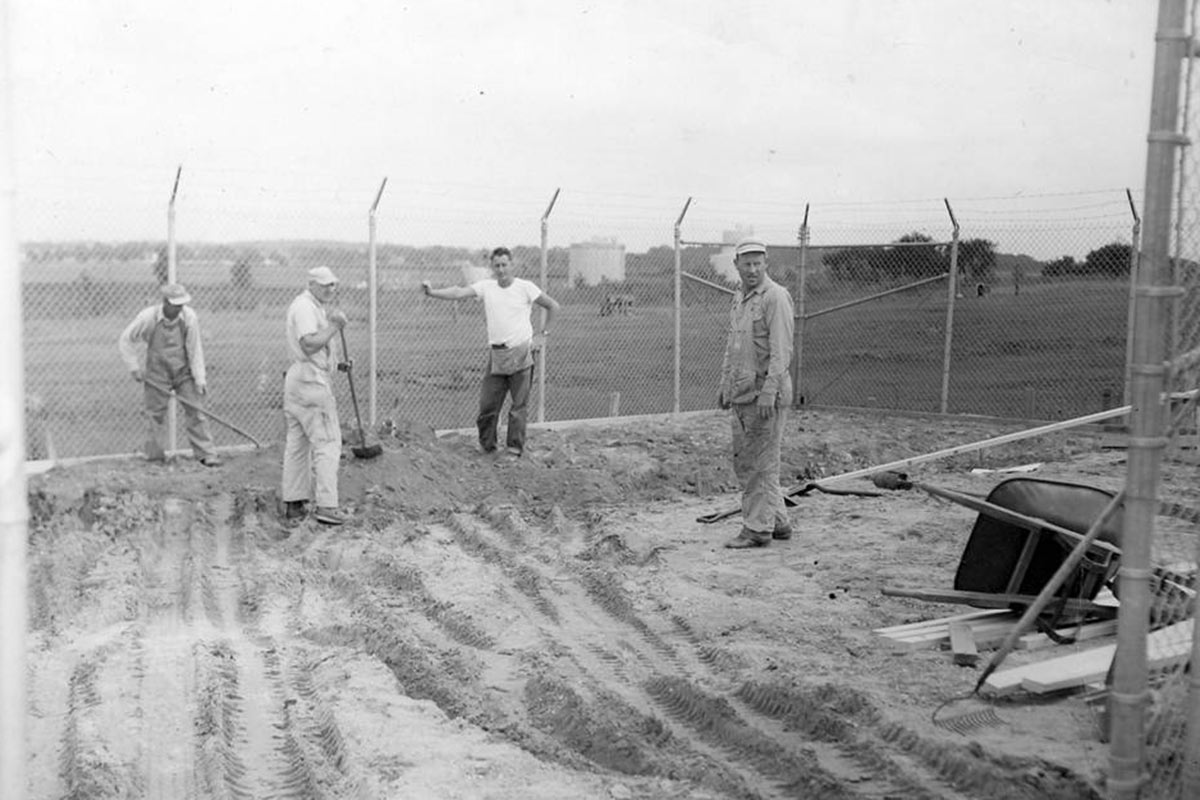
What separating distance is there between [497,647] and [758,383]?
115 inches

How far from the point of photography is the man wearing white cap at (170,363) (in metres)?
11.4

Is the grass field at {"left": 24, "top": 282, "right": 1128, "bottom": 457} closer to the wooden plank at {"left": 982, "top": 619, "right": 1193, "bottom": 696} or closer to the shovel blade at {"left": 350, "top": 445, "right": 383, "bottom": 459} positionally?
the shovel blade at {"left": 350, "top": 445, "right": 383, "bottom": 459}

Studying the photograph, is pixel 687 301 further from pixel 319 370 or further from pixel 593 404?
pixel 319 370

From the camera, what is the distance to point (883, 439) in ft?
48.7

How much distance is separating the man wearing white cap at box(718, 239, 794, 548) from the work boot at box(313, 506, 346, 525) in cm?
296

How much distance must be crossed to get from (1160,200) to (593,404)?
12.8 metres

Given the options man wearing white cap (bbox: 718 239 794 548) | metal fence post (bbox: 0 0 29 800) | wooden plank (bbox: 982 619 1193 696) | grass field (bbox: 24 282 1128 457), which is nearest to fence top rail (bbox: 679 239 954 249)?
grass field (bbox: 24 282 1128 457)

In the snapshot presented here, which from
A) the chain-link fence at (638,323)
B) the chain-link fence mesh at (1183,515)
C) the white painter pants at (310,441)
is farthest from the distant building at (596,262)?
the chain-link fence mesh at (1183,515)

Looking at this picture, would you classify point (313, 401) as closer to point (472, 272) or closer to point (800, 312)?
point (472, 272)

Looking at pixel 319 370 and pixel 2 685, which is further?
pixel 319 370

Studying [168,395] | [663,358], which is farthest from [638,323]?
[168,395]

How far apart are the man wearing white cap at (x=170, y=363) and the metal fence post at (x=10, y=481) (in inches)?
344

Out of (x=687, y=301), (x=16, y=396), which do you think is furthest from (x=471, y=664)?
(x=687, y=301)

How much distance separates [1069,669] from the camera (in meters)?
5.77
